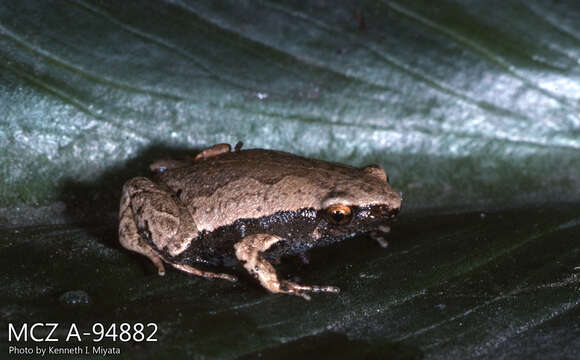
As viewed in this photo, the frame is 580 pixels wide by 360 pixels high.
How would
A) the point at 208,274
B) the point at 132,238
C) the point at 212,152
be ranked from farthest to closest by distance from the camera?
the point at 212,152
the point at 132,238
the point at 208,274

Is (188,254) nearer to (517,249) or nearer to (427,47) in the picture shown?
(517,249)

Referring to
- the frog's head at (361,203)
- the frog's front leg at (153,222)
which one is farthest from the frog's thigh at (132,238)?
the frog's head at (361,203)

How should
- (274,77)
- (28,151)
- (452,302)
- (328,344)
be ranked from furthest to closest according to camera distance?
(274,77), (28,151), (452,302), (328,344)

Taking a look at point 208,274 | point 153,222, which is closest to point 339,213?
point 208,274

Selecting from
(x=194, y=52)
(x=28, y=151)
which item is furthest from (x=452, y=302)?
(x=28, y=151)

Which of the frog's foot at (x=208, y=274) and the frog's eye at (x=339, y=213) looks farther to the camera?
the frog's eye at (x=339, y=213)

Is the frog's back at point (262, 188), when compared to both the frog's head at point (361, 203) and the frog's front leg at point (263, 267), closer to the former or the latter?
the frog's head at point (361, 203)

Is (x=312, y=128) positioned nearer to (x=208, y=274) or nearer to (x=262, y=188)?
(x=262, y=188)
